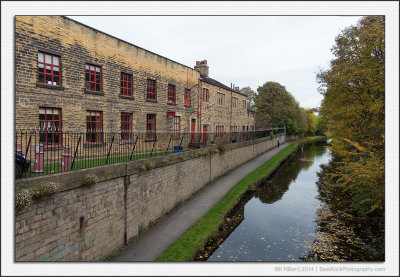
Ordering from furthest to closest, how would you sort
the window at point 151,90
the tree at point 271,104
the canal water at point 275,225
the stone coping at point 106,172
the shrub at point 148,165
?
the tree at point 271,104
the window at point 151,90
the shrub at point 148,165
the canal water at point 275,225
the stone coping at point 106,172

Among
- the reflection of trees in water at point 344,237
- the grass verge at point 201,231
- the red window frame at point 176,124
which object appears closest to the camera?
the grass verge at point 201,231

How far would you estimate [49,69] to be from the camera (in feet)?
32.0

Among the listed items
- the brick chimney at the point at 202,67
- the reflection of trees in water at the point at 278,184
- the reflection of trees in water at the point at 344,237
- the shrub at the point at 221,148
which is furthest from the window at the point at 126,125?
the brick chimney at the point at 202,67

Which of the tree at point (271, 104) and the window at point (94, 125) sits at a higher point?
the tree at point (271, 104)

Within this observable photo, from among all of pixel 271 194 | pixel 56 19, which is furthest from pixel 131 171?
pixel 271 194

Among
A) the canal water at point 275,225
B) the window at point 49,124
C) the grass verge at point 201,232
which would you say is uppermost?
the window at point 49,124

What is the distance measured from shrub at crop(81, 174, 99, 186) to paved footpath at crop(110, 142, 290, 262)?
2818 mm

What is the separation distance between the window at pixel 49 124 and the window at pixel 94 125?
1.47 metres

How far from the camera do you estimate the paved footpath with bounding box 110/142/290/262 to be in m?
7.85

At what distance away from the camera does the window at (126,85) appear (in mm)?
13345

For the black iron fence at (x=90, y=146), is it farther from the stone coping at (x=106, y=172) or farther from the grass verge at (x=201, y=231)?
A: the grass verge at (x=201, y=231)

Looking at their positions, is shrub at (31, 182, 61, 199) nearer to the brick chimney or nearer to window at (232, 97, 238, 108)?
the brick chimney

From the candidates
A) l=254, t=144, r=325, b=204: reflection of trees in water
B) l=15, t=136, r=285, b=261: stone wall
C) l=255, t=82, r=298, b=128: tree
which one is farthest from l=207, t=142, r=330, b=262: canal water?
l=255, t=82, r=298, b=128: tree

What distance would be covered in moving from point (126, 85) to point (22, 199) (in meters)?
9.72
